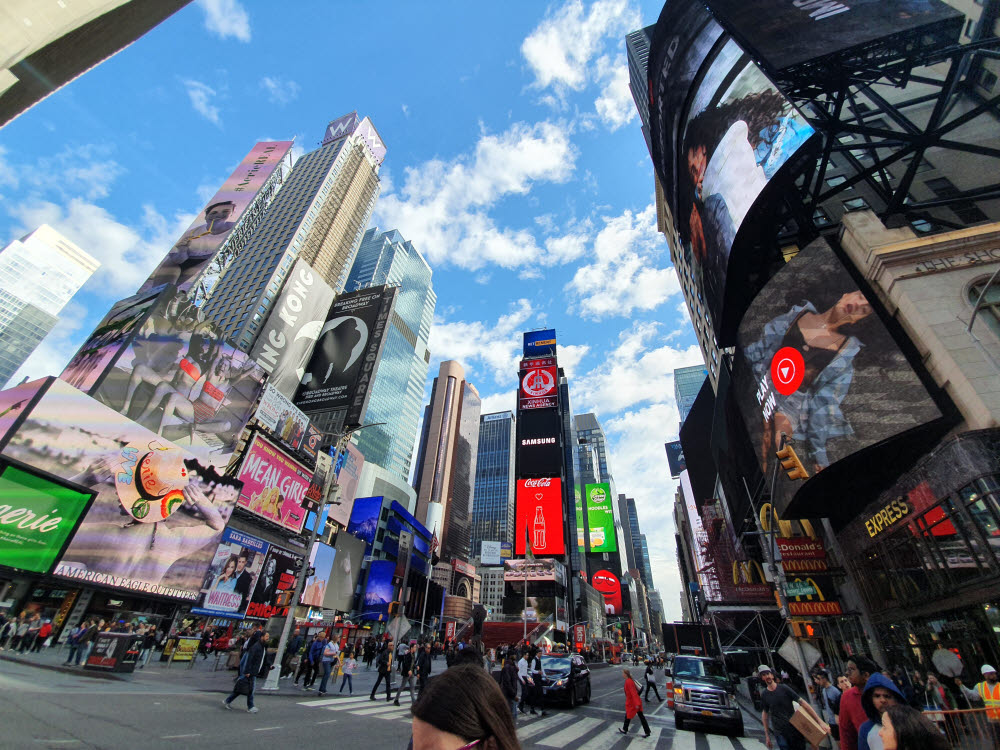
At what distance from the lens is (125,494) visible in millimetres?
27859

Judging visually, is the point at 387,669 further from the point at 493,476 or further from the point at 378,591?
the point at 493,476

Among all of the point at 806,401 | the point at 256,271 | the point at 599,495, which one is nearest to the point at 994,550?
the point at 806,401

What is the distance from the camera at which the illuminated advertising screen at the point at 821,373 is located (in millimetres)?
15828

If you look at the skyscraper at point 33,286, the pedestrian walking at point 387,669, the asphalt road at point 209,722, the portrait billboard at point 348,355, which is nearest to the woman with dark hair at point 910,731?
the asphalt road at point 209,722

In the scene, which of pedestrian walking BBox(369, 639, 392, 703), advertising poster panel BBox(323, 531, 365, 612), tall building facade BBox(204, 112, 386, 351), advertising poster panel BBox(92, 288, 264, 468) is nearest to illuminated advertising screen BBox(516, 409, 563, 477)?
advertising poster panel BBox(323, 531, 365, 612)

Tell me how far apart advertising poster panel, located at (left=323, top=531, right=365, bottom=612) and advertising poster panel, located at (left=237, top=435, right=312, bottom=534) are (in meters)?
16.1

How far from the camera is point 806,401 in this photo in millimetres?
18938

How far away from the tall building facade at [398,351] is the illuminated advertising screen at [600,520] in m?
50.6

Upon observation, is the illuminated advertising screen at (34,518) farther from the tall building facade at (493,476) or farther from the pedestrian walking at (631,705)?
the tall building facade at (493,476)

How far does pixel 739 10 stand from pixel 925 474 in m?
28.4

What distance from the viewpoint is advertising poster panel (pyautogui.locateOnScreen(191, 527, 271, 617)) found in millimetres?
33531

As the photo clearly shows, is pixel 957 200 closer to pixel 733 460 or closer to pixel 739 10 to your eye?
pixel 739 10

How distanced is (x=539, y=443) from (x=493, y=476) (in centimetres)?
9632

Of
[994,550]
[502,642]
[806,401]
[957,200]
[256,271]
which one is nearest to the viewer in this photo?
[994,550]
